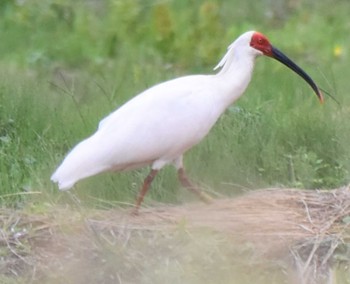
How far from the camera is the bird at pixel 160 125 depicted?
8.05 metres

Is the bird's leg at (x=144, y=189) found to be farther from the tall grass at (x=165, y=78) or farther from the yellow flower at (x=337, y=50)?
the yellow flower at (x=337, y=50)

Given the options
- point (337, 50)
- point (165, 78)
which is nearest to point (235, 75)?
Answer: point (165, 78)

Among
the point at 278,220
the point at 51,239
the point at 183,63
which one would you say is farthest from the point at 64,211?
the point at 183,63

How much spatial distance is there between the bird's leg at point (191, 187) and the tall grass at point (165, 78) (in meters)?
0.13

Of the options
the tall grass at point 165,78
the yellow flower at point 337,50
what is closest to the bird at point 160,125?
the tall grass at point 165,78

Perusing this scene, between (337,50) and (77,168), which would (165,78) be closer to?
(337,50)

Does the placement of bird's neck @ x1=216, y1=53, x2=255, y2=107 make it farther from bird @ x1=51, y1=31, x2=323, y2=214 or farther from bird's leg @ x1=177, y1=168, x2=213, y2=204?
bird's leg @ x1=177, y1=168, x2=213, y2=204

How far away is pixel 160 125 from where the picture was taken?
320 inches

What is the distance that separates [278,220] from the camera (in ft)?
26.5

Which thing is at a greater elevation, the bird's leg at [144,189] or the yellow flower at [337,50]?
the bird's leg at [144,189]

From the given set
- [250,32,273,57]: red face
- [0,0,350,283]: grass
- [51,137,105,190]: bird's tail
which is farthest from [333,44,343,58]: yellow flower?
[51,137,105,190]: bird's tail

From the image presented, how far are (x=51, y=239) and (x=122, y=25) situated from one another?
539cm

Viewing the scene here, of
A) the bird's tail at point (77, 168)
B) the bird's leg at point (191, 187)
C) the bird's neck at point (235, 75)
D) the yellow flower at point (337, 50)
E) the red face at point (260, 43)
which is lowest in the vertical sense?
the yellow flower at point (337, 50)

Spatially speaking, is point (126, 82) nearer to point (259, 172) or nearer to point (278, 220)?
point (259, 172)
